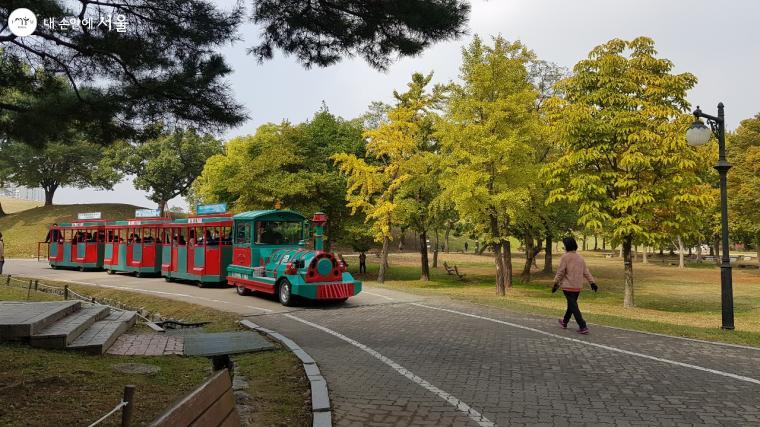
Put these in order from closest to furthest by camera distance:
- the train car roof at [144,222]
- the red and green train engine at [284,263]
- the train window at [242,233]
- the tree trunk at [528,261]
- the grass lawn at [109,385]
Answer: the grass lawn at [109,385] → the red and green train engine at [284,263] → the train window at [242,233] → the train car roof at [144,222] → the tree trunk at [528,261]

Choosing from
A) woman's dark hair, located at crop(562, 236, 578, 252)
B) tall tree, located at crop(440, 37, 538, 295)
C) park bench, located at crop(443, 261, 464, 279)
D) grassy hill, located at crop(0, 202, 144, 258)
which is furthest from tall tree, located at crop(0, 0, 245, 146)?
grassy hill, located at crop(0, 202, 144, 258)

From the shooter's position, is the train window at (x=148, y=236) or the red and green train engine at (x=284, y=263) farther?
the train window at (x=148, y=236)

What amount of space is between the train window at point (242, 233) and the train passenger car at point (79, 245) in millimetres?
14637

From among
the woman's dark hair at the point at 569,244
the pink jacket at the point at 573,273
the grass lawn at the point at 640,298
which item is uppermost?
the woman's dark hair at the point at 569,244

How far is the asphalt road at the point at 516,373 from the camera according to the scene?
5207 millimetres

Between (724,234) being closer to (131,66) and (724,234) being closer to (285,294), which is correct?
(285,294)

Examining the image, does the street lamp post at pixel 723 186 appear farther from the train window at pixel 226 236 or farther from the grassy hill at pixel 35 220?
the grassy hill at pixel 35 220

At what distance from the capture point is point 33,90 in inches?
290

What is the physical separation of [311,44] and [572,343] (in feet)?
22.6

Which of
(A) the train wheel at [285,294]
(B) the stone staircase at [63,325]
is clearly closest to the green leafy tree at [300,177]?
(A) the train wheel at [285,294]

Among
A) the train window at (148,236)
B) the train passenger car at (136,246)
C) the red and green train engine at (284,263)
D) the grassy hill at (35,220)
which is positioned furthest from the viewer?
the grassy hill at (35,220)

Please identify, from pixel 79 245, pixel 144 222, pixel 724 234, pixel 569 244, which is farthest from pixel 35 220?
pixel 724 234

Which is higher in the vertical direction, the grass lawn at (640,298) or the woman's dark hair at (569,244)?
the woman's dark hair at (569,244)

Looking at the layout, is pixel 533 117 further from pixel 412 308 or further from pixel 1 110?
pixel 1 110
